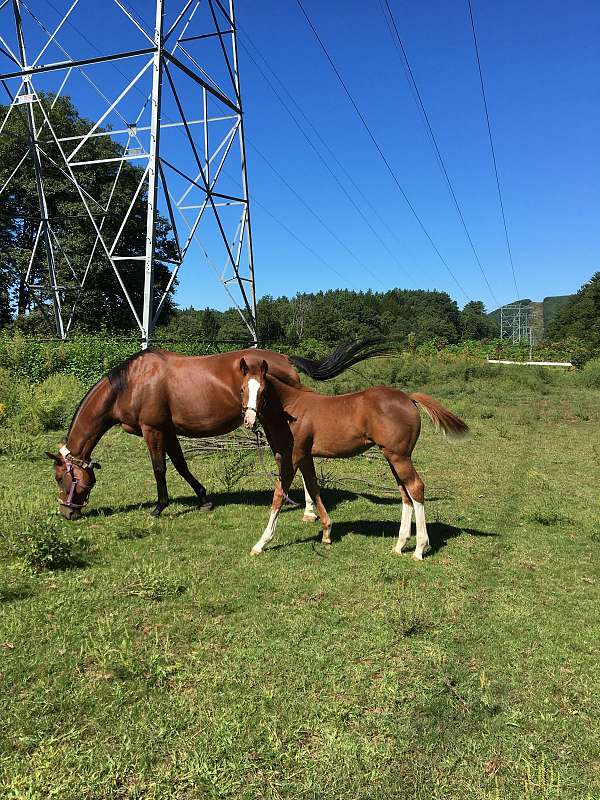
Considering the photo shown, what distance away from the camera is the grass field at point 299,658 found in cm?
258

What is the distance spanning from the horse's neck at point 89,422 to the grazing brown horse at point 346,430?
243cm

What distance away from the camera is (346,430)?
5570 mm

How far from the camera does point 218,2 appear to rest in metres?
17.3

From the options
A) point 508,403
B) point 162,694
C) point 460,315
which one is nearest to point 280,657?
point 162,694

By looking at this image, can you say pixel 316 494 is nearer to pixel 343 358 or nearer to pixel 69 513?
pixel 343 358

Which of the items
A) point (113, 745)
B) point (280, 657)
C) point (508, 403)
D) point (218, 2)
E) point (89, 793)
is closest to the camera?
point (89, 793)

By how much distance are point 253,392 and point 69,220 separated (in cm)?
2990

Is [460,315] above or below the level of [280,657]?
above

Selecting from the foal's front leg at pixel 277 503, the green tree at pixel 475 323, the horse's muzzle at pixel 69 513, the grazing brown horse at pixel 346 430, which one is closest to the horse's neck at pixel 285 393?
the grazing brown horse at pixel 346 430

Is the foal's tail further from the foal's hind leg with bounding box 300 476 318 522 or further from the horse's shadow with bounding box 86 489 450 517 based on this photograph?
the horse's shadow with bounding box 86 489 450 517

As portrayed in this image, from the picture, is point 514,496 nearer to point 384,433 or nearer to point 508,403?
point 384,433

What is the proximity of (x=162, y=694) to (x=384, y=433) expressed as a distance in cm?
313

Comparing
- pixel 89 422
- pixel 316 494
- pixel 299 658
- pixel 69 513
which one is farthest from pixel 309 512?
pixel 299 658

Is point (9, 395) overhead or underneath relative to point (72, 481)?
overhead
